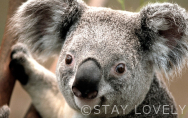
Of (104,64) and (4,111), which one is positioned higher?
(104,64)

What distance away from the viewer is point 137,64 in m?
1.84

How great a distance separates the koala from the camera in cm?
167

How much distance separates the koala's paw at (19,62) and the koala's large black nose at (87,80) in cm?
118

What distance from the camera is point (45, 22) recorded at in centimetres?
219

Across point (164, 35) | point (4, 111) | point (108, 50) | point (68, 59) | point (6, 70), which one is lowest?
point (4, 111)

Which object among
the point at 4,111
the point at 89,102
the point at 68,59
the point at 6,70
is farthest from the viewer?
the point at 6,70

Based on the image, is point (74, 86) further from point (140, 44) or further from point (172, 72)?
point (172, 72)

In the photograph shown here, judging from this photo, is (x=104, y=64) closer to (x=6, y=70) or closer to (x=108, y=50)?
(x=108, y=50)

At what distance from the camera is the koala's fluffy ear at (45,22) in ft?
6.70

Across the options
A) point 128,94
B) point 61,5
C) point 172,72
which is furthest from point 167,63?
point 61,5

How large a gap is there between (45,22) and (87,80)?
0.94 metres

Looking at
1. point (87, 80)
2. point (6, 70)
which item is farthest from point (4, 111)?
point (87, 80)

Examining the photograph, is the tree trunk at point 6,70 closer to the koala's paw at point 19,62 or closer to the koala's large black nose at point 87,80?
the koala's paw at point 19,62

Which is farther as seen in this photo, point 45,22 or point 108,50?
point 45,22
